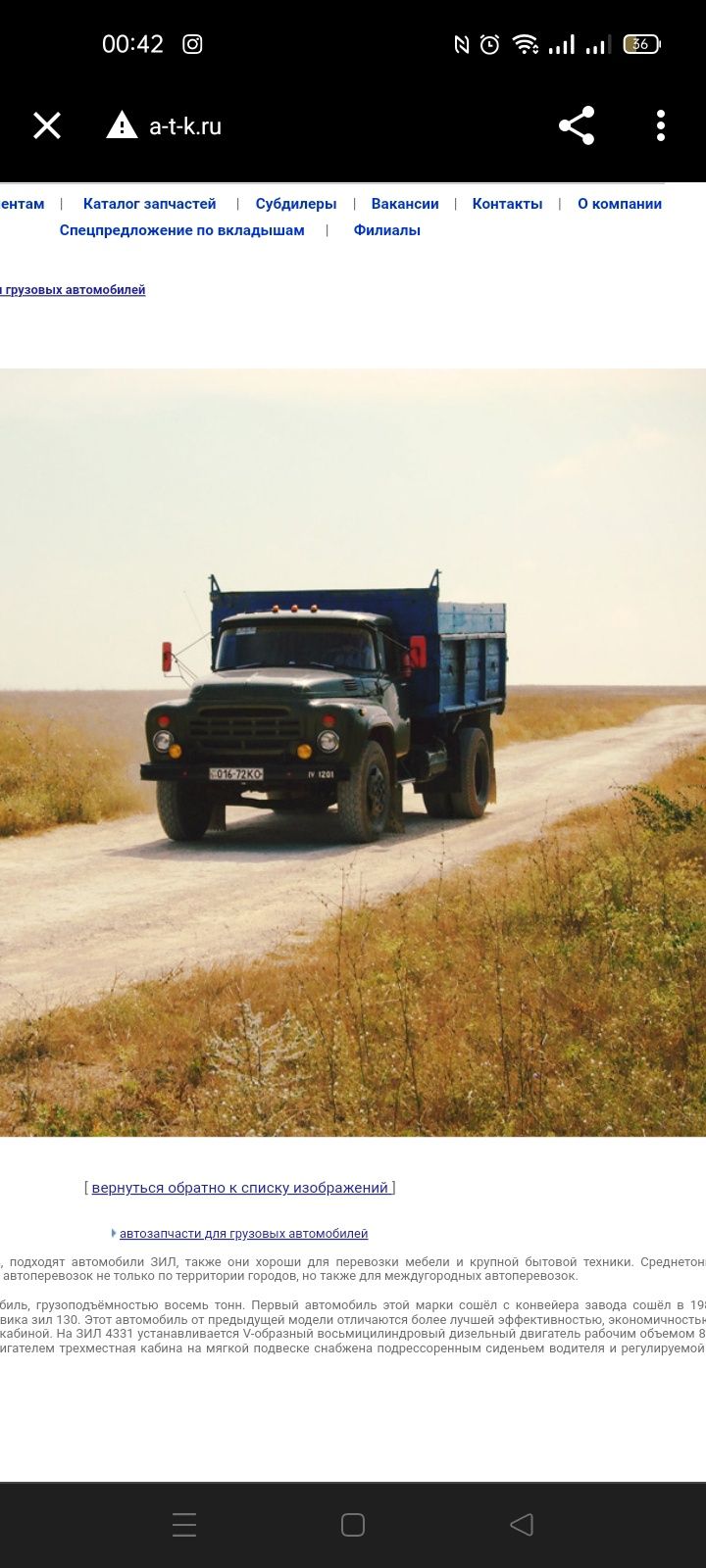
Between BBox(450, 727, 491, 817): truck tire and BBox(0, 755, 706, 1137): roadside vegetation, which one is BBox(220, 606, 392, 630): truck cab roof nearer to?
BBox(450, 727, 491, 817): truck tire

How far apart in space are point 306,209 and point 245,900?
23.1ft

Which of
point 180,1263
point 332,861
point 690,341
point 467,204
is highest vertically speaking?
point 467,204

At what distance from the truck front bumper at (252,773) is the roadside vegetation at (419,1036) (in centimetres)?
403

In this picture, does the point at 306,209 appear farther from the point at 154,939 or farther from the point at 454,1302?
the point at 154,939

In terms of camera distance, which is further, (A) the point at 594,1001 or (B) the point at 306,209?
(A) the point at 594,1001

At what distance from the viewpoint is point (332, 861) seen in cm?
1285

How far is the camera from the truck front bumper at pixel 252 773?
44.4 ft

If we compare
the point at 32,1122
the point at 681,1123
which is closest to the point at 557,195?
the point at 681,1123

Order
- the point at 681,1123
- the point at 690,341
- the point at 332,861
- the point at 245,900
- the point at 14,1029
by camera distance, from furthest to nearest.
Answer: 1. the point at 332,861
2. the point at 245,900
3. the point at 14,1029
4. the point at 681,1123
5. the point at 690,341
